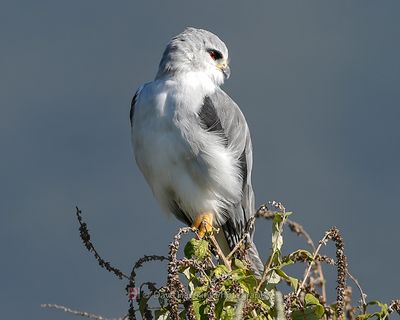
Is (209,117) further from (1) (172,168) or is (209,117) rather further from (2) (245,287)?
(2) (245,287)

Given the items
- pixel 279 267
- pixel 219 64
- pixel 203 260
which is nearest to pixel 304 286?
pixel 279 267

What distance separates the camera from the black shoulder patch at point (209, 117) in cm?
570

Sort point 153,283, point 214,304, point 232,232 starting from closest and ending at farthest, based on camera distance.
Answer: point 214,304
point 153,283
point 232,232

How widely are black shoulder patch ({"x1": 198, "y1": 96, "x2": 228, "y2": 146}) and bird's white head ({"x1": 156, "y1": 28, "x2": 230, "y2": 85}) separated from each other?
0.31 metres

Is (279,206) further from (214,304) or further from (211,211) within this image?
(211,211)

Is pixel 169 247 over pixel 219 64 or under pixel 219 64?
under

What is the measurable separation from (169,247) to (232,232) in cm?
305

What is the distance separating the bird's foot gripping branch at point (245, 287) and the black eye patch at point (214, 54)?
2.66m

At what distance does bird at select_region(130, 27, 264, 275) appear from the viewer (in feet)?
18.5

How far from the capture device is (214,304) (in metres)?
2.85

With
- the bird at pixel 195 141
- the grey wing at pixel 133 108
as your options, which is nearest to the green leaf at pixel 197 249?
the bird at pixel 195 141

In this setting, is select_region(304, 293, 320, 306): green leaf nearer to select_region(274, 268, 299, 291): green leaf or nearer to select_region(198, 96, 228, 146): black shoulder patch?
select_region(274, 268, 299, 291): green leaf

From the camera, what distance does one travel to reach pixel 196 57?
19.9 ft

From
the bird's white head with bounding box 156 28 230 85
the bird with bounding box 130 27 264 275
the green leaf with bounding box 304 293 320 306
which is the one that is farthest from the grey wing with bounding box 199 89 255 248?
the green leaf with bounding box 304 293 320 306
